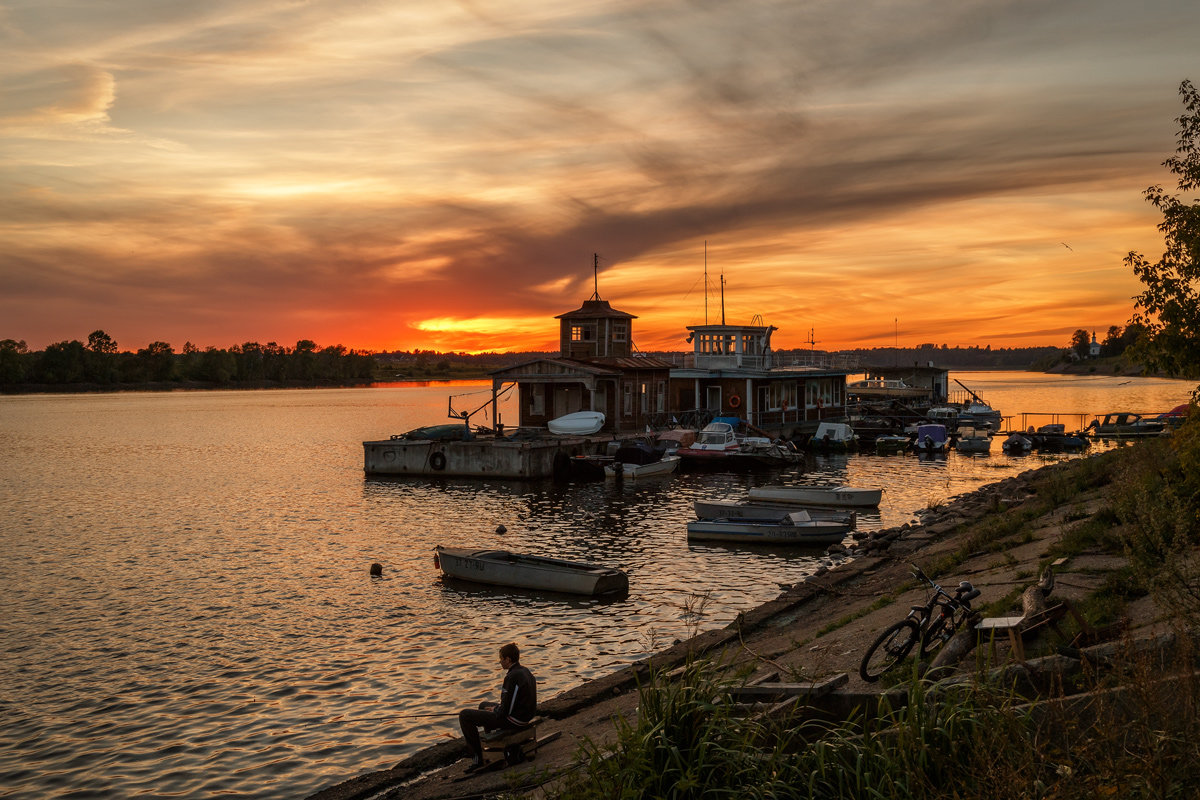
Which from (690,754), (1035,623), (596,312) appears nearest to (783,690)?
(690,754)

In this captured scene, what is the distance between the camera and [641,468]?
48.8 m

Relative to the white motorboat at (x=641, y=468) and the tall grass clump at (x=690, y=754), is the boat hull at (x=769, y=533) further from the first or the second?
the tall grass clump at (x=690, y=754)

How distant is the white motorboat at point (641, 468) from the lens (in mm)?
48656

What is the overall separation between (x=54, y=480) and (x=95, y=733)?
46603mm

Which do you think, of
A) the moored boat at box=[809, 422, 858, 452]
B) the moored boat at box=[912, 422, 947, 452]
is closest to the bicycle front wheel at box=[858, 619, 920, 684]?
the moored boat at box=[809, 422, 858, 452]

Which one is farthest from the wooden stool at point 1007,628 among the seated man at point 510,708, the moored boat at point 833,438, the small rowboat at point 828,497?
the moored boat at point 833,438

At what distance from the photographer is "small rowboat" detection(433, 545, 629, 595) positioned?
23156mm

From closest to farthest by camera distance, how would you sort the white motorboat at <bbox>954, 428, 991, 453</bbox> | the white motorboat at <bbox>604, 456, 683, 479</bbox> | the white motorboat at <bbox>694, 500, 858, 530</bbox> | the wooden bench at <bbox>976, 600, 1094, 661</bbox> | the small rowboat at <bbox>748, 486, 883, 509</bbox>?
the wooden bench at <bbox>976, 600, 1094, 661</bbox> < the white motorboat at <bbox>694, 500, 858, 530</bbox> < the small rowboat at <bbox>748, 486, 883, 509</bbox> < the white motorboat at <bbox>604, 456, 683, 479</bbox> < the white motorboat at <bbox>954, 428, 991, 453</bbox>

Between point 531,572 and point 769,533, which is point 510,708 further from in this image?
point 769,533

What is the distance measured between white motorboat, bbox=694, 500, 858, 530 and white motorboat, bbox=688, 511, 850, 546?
3.28 ft

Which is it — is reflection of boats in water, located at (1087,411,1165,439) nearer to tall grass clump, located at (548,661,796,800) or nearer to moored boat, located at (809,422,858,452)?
moored boat, located at (809,422,858,452)

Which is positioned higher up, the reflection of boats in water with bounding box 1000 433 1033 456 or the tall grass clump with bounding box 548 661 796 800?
the tall grass clump with bounding box 548 661 796 800

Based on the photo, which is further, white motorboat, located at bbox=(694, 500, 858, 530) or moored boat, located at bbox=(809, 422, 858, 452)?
moored boat, located at bbox=(809, 422, 858, 452)

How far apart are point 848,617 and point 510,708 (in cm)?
863
